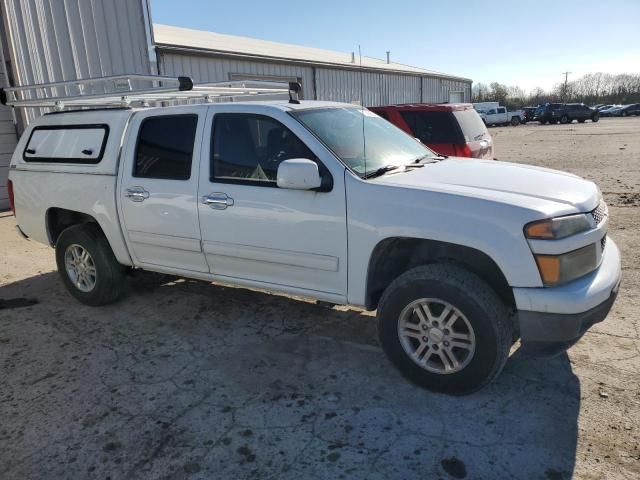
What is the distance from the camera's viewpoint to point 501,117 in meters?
43.8

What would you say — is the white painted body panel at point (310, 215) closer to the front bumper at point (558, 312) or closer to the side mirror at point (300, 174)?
the front bumper at point (558, 312)

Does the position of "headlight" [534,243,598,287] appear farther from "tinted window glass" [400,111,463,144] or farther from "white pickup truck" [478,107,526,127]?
"white pickup truck" [478,107,526,127]

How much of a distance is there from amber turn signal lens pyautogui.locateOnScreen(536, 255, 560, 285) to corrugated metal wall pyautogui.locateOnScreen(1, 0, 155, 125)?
988 cm

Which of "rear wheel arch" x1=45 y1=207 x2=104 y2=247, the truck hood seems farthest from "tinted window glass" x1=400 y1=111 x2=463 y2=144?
"rear wheel arch" x1=45 y1=207 x2=104 y2=247

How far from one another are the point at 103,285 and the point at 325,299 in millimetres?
2519

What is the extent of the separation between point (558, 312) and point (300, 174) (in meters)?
1.77

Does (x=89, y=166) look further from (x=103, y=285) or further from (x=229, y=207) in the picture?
(x=229, y=207)

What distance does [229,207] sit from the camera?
3926 mm

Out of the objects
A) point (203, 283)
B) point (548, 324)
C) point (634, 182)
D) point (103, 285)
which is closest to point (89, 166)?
point (103, 285)

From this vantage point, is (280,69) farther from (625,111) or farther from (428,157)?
(625,111)

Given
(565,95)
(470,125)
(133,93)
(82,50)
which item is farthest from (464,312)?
(565,95)

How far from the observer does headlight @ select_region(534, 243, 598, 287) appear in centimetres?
286

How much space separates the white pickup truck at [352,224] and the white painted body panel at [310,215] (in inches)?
0.4

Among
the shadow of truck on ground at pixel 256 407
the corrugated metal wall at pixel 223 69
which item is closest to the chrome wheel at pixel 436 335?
the shadow of truck on ground at pixel 256 407
